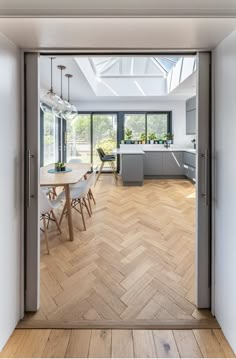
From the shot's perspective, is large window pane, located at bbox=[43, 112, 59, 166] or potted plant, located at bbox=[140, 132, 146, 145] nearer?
large window pane, located at bbox=[43, 112, 59, 166]

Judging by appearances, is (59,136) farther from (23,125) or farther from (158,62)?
(23,125)

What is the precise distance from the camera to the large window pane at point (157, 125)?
856 cm

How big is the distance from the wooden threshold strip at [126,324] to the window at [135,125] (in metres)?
7.17

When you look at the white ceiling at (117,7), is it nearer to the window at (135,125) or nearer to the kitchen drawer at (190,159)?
the kitchen drawer at (190,159)

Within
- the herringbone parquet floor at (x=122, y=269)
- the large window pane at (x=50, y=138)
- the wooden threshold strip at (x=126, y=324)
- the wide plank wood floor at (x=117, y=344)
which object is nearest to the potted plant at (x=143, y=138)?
the large window pane at (x=50, y=138)

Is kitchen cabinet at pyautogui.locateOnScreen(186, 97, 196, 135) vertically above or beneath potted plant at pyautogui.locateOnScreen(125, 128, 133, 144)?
above

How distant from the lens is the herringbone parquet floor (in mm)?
1910

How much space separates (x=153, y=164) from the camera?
770cm

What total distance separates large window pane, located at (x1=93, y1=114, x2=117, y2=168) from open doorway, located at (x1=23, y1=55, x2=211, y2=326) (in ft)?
0.11

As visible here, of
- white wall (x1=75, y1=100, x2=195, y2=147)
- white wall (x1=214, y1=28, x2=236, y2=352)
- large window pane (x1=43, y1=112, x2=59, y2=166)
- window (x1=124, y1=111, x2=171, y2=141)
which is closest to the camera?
white wall (x1=214, y1=28, x2=236, y2=352)

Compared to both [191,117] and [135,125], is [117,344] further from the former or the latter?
[135,125]

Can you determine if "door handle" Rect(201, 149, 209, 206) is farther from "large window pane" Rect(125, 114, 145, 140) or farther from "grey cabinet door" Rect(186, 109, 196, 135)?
"large window pane" Rect(125, 114, 145, 140)

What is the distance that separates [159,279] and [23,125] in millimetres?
1682

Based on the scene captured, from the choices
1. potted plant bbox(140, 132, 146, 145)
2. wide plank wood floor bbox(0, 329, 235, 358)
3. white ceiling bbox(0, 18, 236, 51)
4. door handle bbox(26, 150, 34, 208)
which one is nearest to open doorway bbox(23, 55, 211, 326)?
potted plant bbox(140, 132, 146, 145)
